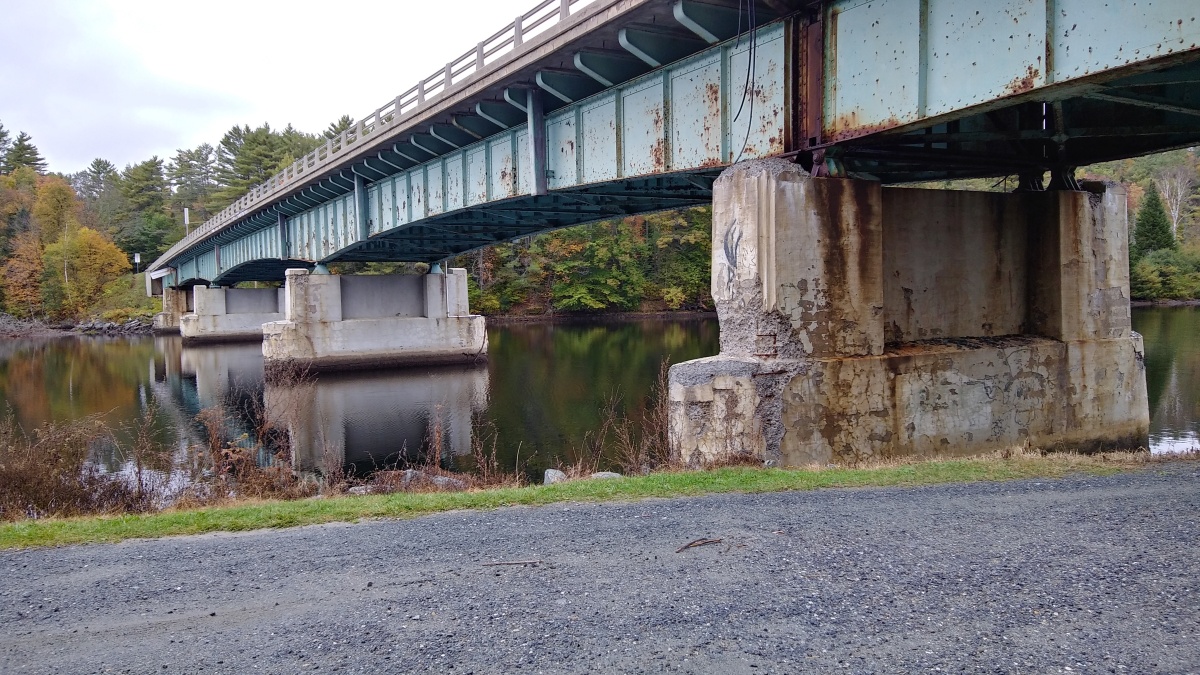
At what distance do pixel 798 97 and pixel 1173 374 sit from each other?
20.1m

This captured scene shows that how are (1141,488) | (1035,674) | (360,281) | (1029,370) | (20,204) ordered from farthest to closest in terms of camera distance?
(20,204) < (360,281) < (1029,370) < (1141,488) < (1035,674)

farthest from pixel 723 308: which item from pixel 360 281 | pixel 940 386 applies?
pixel 360 281

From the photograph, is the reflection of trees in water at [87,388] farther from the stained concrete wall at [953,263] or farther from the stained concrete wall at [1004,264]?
the stained concrete wall at [1004,264]

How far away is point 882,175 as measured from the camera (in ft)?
45.6

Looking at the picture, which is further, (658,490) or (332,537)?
(658,490)

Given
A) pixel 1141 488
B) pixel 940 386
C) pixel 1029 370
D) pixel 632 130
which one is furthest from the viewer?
pixel 632 130

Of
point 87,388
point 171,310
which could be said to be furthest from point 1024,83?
point 171,310

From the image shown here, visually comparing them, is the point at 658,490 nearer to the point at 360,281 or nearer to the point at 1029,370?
the point at 1029,370

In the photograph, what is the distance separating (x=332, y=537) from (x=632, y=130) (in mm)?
10614

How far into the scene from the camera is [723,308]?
428 inches

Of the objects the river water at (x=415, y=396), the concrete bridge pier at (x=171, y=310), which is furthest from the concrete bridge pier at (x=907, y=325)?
the concrete bridge pier at (x=171, y=310)

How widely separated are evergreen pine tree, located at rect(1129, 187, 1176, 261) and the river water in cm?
1641

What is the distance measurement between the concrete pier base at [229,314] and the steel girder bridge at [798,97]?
44.2 meters

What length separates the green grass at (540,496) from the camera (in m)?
7.27
